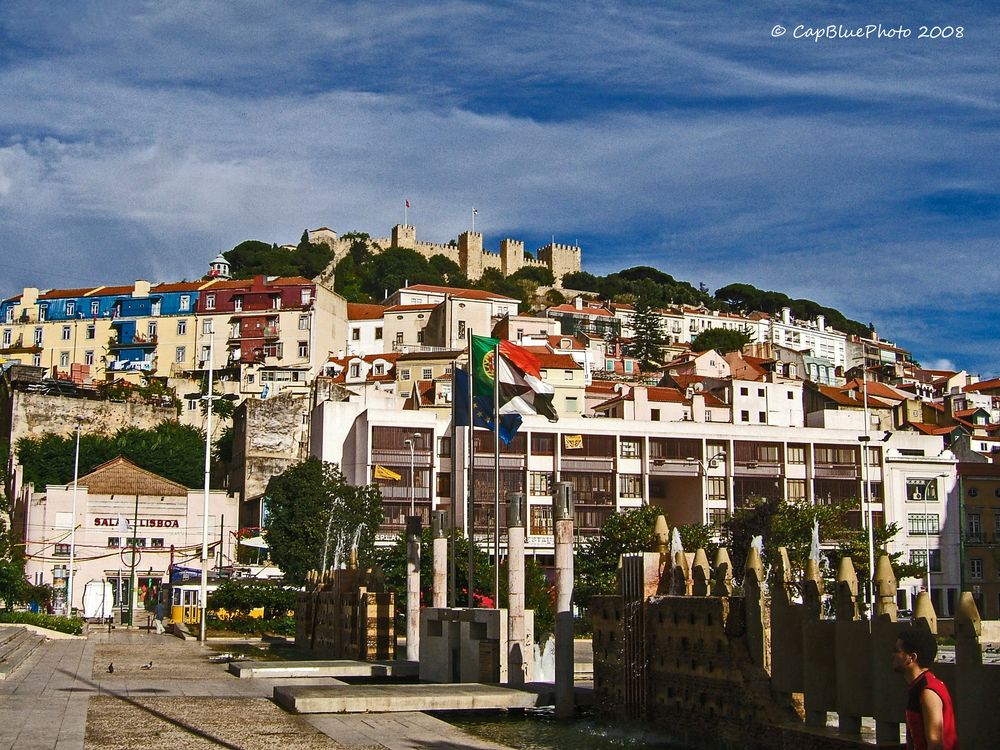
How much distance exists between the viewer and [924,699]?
26.1ft

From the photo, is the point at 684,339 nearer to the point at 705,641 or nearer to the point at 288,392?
the point at 288,392

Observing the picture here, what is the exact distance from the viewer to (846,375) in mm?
127688

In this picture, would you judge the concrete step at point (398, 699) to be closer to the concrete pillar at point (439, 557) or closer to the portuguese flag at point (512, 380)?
the concrete pillar at point (439, 557)

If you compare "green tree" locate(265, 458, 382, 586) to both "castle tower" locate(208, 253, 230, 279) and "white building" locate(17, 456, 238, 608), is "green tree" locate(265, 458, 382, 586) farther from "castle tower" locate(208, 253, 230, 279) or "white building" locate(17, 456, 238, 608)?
"castle tower" locate(208, 253, 230, 279)

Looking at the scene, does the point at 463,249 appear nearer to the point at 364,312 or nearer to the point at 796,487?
the point at 364,312

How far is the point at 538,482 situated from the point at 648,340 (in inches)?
2461

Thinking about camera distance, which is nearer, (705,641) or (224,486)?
(705,641)

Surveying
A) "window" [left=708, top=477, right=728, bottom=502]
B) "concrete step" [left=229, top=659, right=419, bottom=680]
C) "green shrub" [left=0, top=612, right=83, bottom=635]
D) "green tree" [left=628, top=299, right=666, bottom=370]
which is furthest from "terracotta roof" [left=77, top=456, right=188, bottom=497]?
"green tree" [left=628, top=299, right=666, bottom=370]

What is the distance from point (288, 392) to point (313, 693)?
7248 cm

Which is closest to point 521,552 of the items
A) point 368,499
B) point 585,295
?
point 368,499

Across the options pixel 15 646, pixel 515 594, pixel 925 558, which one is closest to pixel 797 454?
pixel 925 558

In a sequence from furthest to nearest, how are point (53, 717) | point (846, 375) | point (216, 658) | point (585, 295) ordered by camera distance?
point (585, 295), point (846, 375), point (216, 658), point (53, 717)

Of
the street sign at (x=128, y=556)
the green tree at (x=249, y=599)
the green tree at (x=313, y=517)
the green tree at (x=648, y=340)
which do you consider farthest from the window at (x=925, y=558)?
the green tree at (x=648, y=340)

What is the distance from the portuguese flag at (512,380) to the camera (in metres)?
Answer: 28.0
